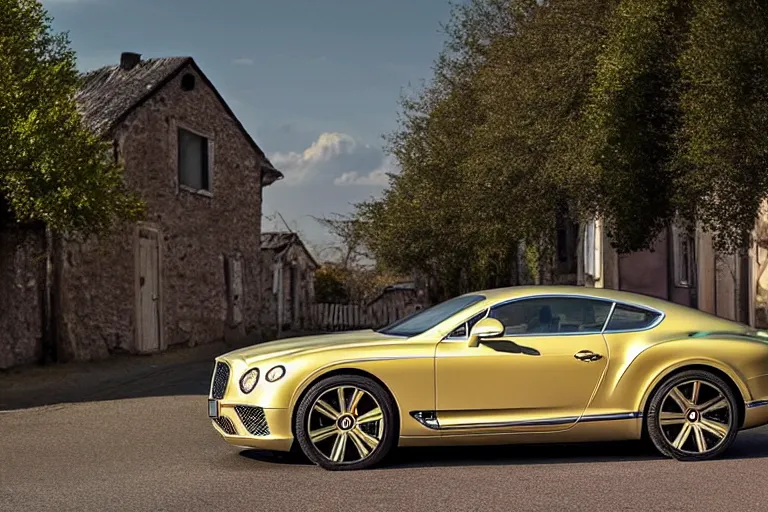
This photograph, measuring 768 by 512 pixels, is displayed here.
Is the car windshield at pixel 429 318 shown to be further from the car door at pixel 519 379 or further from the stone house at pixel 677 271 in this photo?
the stone house at pixel 677 271

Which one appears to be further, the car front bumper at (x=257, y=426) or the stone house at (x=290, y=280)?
the stone house at (x=290, y=280)

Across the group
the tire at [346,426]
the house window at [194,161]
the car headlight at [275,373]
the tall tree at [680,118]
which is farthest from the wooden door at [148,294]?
the tire at [346,426]

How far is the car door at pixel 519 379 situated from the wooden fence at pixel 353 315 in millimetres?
30326

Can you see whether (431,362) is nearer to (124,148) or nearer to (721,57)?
(721,57)

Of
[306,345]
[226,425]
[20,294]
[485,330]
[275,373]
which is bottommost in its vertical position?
[226,425]

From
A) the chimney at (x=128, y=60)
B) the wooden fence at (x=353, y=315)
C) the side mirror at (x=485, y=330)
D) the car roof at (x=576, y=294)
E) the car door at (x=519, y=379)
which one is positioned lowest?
the wooden fence at (x=353, y=315)

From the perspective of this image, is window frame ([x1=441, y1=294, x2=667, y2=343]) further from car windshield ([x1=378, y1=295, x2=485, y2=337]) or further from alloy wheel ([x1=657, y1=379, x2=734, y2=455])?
alloy wheel ([x1=657, y1=379, x2=734, y2=455])

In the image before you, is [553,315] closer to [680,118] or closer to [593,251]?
[680,118]

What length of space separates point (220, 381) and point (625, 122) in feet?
29.5

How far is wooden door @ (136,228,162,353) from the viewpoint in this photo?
877 inches

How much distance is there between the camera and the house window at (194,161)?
25.2 meters

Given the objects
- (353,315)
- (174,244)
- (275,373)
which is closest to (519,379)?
(275,373)

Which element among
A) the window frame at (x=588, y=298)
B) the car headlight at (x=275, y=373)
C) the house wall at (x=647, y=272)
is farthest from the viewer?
the house wall at (x=647, y=272)

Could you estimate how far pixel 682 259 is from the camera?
25625 mm
